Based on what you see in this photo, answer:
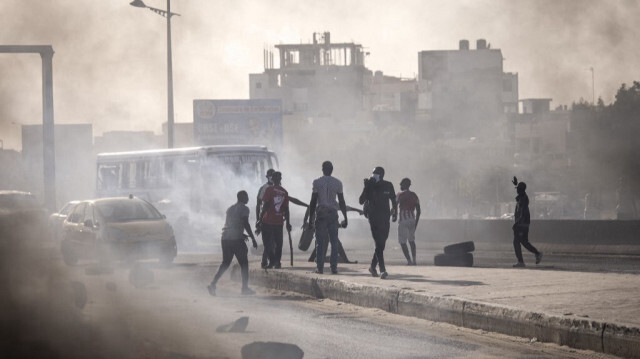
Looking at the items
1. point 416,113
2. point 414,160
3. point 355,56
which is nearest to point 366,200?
point 414,160

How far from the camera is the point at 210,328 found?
12.1m

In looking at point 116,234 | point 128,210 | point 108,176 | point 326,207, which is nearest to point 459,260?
point 326,207

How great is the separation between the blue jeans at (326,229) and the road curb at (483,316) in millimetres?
703

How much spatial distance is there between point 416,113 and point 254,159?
97.5 meters

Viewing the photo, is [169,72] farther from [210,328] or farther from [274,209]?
[210,328]

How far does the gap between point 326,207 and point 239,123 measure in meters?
56.8

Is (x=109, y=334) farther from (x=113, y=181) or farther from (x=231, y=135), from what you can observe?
(x=231, y=135)

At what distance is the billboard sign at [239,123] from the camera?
74250 mm

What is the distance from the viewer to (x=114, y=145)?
14738 centimetres

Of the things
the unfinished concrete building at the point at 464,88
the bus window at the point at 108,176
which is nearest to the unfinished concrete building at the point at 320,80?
the unfinished concrete building at the point at 464,88

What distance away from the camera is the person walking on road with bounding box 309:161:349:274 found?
58.3ft

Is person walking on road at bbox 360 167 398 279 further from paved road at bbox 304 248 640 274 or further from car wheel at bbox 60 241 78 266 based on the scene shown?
car wheel at bbox 60 241 78 266

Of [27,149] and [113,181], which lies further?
[27,149]

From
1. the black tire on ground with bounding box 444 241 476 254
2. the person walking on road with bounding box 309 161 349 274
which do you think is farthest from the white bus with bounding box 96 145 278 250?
the person walking on road with bounding box 309 161 349 274
